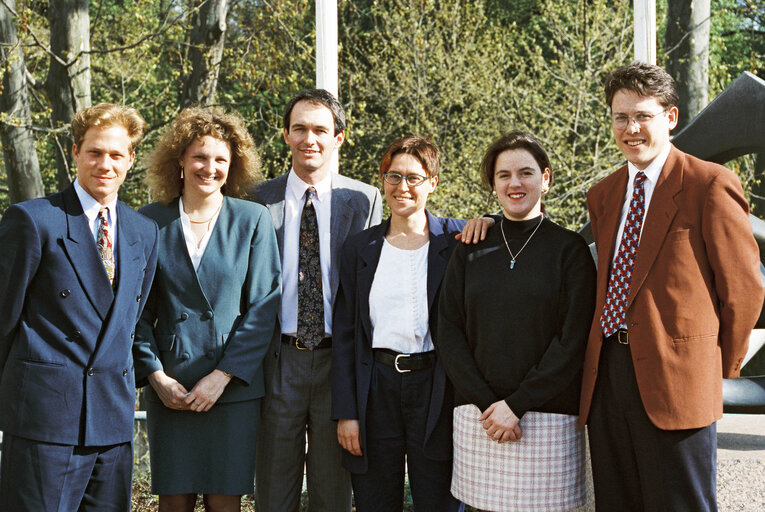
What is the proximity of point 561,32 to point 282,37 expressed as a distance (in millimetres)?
4227

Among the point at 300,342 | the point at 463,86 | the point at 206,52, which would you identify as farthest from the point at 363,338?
the point at 463,86

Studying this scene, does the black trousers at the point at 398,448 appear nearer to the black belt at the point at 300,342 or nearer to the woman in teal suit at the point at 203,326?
the black belt at the point at 300,342

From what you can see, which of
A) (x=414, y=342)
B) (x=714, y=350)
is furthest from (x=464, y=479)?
(x=714, y=350)

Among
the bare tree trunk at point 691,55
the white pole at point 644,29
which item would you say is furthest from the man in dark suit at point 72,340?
the bare tree trunk at point 691,55

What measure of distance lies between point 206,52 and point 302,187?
4.51 metres

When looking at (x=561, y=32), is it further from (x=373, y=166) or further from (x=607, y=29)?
(x=373, y=166)

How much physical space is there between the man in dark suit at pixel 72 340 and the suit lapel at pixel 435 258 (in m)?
1.02

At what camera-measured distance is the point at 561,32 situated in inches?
459

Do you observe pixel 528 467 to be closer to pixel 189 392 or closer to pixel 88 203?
pixel 189 392

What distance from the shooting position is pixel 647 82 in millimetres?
2596

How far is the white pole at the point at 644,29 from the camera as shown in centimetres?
412

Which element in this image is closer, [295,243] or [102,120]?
[102,120]

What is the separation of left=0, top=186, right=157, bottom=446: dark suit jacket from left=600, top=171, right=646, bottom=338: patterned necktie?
5.18ft

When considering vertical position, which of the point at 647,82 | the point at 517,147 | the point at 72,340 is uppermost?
the point at 647,82
